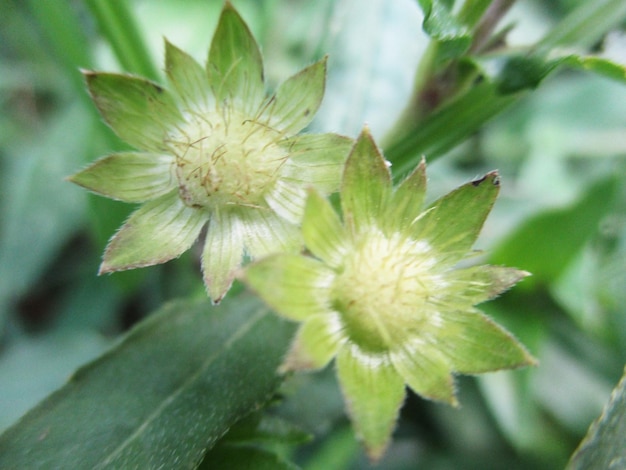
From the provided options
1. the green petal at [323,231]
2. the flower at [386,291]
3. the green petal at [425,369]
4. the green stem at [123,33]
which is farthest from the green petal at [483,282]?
the green stem at [123,33]

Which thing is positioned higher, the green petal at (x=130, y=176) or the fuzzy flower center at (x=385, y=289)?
the green petal at (x=130, y=176)

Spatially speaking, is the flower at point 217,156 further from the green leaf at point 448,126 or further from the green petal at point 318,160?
the green leaf at point 448,126

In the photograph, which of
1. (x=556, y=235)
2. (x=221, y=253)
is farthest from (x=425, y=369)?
(x=556, y=235)

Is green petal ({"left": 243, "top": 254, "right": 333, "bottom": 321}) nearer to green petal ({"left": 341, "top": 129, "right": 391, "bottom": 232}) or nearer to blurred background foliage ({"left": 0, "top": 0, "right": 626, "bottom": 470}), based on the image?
green petal ({"left": 341, "top": 129, "right": 391, "bottom": 232})

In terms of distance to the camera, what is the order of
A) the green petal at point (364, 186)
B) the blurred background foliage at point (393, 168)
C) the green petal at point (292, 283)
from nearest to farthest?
the green petal at point (292, 283)
the green petal at point (364, 186)
the blurred background foliage at point (393, 168)

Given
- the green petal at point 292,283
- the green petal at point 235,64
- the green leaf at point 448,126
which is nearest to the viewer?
the green petal at point 292,283

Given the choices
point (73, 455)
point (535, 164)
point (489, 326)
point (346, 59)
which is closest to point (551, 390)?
point (535, 164)

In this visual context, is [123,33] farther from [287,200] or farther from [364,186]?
[364,186]
